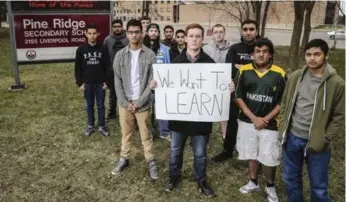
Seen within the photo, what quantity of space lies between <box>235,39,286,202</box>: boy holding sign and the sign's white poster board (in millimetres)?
203

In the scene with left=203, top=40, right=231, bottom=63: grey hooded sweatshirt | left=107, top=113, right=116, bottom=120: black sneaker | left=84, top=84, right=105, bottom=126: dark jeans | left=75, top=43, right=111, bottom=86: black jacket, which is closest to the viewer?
left=203, top=40, right=231, bottom=63: grey hooded sweatshirt

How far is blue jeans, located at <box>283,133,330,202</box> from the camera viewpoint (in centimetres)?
323

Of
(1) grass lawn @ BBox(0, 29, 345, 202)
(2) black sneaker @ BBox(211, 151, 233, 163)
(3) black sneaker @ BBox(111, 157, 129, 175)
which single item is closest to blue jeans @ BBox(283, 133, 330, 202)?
(1) grass lawn @ BBox(0, 29, 345, 202)

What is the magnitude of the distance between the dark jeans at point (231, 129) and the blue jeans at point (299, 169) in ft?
4.33

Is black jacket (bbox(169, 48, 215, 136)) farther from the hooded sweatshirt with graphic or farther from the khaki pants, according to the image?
the hooded sweatshirt with graphic

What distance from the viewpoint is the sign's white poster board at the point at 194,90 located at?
3863 mm

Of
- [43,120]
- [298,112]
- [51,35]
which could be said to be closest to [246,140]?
[298,112]

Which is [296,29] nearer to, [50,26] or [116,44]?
[116,44]

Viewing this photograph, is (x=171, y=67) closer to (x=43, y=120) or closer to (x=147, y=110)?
(x=147, y=110)

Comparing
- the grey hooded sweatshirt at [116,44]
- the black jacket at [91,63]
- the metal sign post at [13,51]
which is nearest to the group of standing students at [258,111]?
the black jacket at [91,63]

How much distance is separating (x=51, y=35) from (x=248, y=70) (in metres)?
6.12

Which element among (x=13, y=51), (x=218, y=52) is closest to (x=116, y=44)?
(x=218, y=52)

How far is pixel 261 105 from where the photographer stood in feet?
12.1

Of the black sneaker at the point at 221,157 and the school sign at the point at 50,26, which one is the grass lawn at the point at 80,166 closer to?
the black sneaker at the point at 221,157
